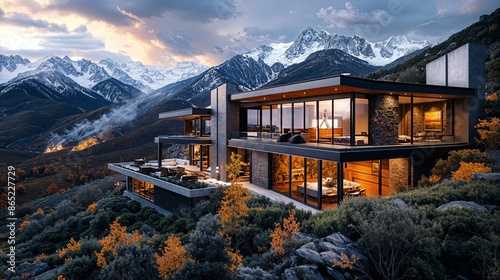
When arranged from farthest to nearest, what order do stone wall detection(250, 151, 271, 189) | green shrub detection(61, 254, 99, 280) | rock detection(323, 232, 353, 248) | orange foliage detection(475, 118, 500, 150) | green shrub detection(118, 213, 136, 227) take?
green shrub detection(118, 213, 136, 227)
stone wall detection(250, 151, 271, 189)
orange foliage detection(475, 118, 500, 150)
green shrub detection(61, 254, 99, 280)
rock detection(323, 232, 353, 248)

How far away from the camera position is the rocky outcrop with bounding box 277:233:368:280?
6.16 m

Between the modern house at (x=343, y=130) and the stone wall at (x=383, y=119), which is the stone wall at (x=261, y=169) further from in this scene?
the stone wall at (x=383, y=119)

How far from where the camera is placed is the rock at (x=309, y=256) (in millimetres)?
6406

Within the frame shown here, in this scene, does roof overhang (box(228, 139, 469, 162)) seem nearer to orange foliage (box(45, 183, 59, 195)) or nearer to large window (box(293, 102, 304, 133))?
large window (box(293, 102, 304, 133))

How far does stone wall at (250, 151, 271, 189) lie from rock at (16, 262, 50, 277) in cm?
1076

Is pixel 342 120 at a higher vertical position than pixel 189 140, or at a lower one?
higher

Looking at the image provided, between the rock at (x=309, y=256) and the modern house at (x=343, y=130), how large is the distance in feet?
19.0

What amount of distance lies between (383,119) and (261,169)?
712 centimetres

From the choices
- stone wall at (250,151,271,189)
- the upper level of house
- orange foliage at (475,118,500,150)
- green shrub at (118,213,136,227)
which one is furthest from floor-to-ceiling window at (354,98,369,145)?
green shrub at (118,213,136,227)

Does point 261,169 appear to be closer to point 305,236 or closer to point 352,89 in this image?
point 352,89

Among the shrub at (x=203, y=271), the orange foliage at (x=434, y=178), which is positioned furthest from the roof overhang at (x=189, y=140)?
the shrub at (x=203, y=271)

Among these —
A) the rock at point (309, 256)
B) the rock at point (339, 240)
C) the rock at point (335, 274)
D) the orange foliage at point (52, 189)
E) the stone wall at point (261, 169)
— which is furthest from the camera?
the orange foliage at point (52, 189)

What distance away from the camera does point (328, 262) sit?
20.8 feet

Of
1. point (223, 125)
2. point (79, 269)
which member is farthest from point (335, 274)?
point (223, 125)
